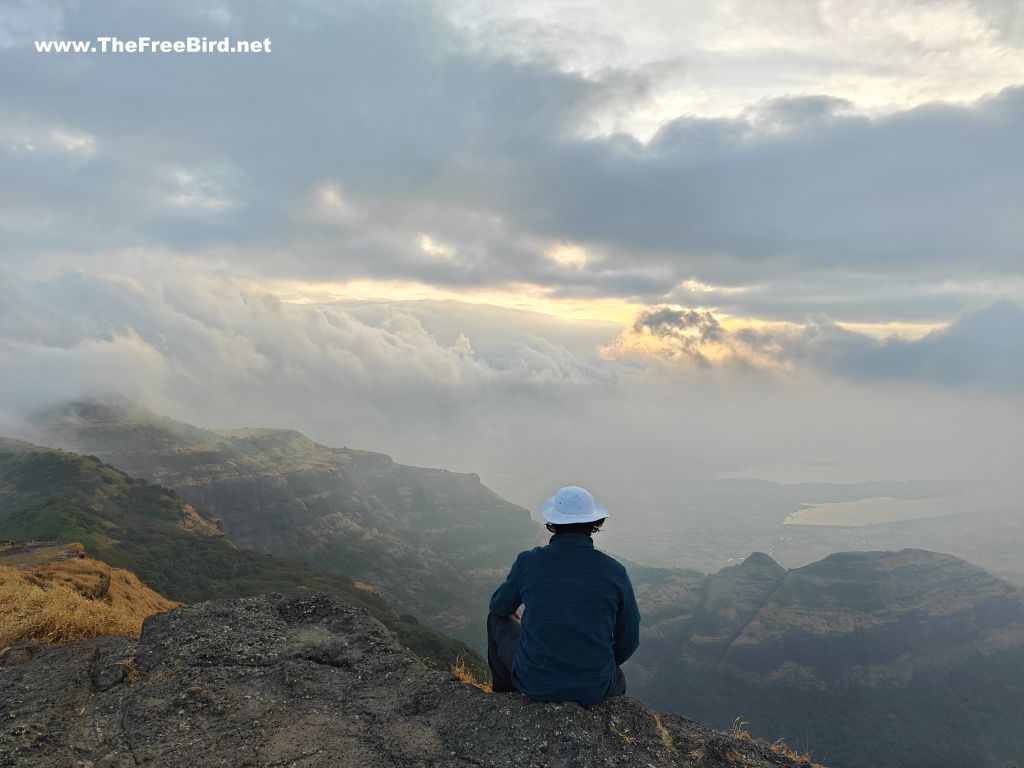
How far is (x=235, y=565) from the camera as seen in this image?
7381cm

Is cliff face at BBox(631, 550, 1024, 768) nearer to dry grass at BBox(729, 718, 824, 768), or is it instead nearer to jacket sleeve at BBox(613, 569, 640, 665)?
dry grass at BBox(729, 718, 824, 768)

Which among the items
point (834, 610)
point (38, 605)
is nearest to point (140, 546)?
point (38, 605)

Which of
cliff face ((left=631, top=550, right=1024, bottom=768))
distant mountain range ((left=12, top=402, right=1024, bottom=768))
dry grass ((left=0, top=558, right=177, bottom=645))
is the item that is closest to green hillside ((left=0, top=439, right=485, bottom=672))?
dry grass ((left=0, top=558, right=177, bottom=645))

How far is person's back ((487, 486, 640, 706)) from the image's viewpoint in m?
7.39

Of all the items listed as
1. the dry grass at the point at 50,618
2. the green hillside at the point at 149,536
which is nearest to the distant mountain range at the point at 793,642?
the green hillside at the point at 149,536

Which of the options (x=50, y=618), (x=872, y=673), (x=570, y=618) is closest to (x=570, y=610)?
(x=570, y=618)

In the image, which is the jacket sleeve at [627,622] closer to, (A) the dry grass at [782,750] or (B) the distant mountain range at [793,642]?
(A) the dry grass at [782,750]

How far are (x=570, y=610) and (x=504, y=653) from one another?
184 centimetres

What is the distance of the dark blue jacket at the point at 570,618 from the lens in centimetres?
739

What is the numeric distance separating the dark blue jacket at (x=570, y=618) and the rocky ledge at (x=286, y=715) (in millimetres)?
351

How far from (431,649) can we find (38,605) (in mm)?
47976

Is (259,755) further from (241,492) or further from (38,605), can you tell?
(241,492)

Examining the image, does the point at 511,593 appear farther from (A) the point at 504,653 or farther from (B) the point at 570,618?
(A) the point at 504,653

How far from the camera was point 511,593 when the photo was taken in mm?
7934
